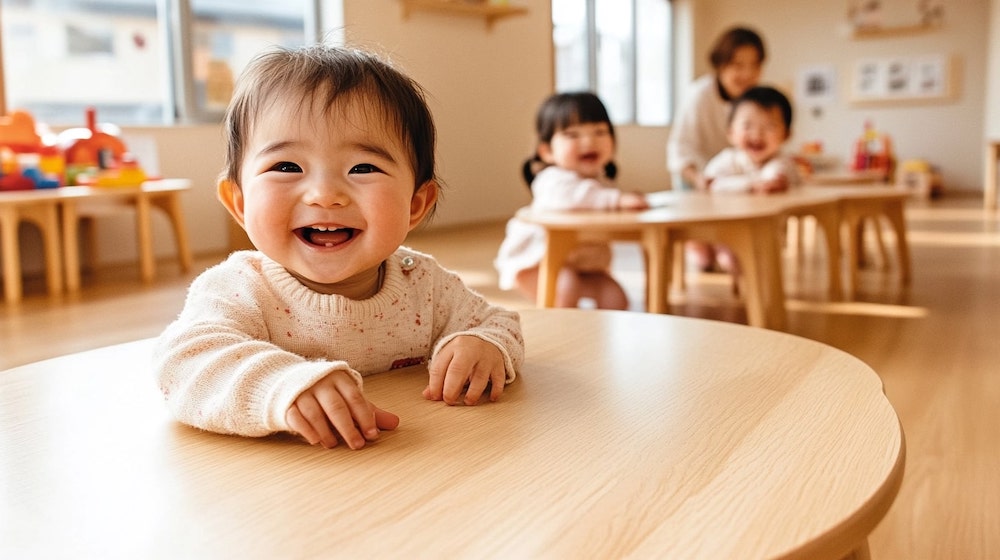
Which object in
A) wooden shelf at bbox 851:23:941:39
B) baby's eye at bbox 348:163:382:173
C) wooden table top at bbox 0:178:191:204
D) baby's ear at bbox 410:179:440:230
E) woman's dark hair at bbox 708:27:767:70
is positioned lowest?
wooden table top at bbox 0:178:191:204

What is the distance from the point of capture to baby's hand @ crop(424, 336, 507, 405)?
70 cm

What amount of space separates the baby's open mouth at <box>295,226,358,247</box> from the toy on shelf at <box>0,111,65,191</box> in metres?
3.10

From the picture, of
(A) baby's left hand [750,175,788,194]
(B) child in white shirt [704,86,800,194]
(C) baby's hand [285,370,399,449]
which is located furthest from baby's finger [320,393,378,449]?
(B) child in white shirt [704,86,800,194]

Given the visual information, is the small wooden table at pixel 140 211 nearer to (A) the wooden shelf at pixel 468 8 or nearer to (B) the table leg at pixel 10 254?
(B) the table leg at pixel 10 254

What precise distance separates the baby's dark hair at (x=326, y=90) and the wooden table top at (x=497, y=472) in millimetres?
222

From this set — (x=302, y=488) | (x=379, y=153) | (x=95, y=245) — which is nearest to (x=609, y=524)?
(x=302, y=488)

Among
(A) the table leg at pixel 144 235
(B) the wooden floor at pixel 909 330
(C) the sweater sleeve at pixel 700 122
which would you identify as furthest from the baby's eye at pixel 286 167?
(C) the sweater sleeve at pixel 700 122

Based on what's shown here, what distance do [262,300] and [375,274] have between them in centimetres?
11

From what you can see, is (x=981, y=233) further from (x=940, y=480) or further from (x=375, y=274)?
(x=375, y=274)

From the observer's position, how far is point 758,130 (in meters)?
3.40

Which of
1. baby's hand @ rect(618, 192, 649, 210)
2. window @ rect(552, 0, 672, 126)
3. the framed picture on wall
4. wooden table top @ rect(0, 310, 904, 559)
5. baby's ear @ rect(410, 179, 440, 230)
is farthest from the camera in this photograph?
the framed picture on wall

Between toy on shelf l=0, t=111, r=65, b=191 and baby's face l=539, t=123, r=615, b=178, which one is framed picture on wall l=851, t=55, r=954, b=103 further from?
toy on shelf l=0, t=111, r=65, b=191

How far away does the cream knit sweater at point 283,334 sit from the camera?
610 mm

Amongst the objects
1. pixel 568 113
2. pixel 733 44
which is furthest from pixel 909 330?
pixel 733 44
